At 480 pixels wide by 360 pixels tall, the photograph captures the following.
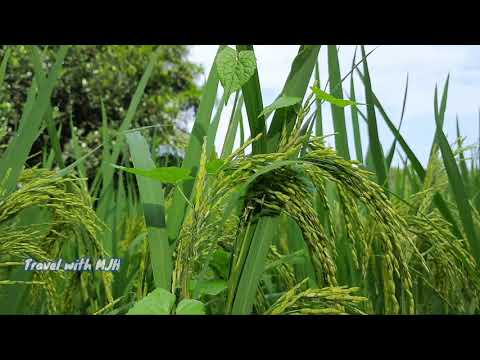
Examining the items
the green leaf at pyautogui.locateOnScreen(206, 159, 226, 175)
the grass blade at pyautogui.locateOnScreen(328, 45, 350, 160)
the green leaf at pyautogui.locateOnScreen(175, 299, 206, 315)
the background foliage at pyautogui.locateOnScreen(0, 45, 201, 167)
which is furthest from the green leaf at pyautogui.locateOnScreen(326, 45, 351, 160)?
the background foliage at pyautogui.locateOnScreen(0, 45, 201, 167)

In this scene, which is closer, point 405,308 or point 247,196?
point 247,196

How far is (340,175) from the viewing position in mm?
855

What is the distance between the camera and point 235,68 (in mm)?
948

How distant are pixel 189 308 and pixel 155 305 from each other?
0.05 meters

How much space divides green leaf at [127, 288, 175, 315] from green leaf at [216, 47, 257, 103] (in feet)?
1.17

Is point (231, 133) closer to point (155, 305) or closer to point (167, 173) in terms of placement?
point (167, 173)

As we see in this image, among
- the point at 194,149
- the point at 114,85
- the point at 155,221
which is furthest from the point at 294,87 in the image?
the point at 114,85

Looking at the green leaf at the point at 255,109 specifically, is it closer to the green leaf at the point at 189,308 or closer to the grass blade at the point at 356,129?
the green leaf at the point at 189,308

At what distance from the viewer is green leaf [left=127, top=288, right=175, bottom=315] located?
800mm
